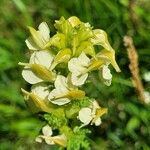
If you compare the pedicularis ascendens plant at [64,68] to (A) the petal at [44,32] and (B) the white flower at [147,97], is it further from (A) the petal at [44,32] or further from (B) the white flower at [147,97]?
(B) the white flower at [147,97]

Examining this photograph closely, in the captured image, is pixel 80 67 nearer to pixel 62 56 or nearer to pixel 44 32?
pixel 62 56

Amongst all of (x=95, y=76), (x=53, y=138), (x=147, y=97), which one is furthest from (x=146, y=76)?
(x=53, y=138)

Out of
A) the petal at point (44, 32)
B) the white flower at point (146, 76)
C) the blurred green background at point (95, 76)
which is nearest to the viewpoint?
the petal at point (44, 32)

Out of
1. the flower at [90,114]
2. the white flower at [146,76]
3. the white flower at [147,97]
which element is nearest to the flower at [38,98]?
the flower at [90,114]

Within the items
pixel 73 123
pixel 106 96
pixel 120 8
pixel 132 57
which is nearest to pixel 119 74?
pixel 106 96

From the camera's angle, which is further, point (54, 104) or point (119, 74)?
point (119, 74)

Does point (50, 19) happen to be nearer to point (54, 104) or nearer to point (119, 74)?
point (119, 74)

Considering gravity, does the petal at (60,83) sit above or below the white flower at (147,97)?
above
